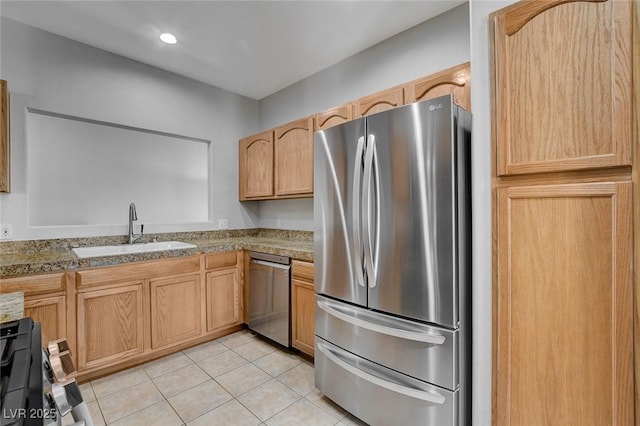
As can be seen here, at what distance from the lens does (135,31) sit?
7.95 feet

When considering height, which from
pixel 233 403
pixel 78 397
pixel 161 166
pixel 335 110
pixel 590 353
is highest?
pixel 335 110

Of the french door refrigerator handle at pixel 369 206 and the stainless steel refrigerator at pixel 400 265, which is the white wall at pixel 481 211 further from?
the french door refrigerator handle at pixel 369 206

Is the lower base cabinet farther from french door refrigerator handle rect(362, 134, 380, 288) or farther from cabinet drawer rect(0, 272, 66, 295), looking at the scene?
french door refrigerator handle rect(362, 134, 380, 288)

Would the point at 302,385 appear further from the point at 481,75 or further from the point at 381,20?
the point at 381,20

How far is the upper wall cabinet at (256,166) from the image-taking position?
3.23 metres

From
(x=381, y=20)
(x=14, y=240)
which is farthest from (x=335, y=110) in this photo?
(x=14, y=240)

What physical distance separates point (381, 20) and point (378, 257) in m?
1.87

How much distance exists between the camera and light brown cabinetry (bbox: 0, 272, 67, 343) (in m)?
1.90

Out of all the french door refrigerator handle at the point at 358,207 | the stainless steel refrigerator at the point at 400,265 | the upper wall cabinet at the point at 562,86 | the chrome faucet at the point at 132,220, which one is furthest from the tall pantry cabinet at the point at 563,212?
the chrome faucet at the point at 132,220

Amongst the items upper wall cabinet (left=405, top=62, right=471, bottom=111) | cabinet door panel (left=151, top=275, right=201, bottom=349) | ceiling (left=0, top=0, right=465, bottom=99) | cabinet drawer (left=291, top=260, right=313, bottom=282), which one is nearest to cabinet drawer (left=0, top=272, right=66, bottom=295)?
cabinet door panel (left=151, top=275, right=201, bottom=349)

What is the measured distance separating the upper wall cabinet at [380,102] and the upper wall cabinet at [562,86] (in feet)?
2.88

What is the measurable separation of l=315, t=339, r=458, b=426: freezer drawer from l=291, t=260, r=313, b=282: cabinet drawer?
0.53 meters

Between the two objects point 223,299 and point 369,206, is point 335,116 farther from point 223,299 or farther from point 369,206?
point 223,299

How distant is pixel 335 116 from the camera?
2598mm
